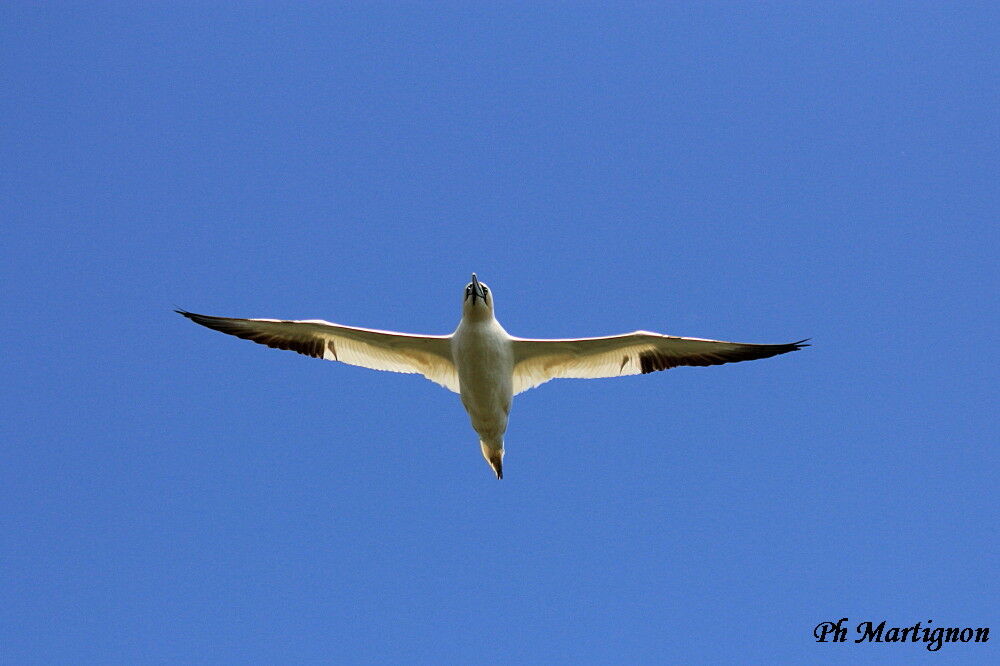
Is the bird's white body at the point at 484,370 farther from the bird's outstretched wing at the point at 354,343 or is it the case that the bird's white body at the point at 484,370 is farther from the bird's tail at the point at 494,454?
the bird's outstretched wing at the point at 354,343

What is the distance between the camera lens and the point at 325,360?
782 inches

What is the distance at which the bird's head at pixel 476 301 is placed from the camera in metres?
18.4

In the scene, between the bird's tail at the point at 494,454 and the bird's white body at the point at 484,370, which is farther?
the bird's tail at the point at 494,454

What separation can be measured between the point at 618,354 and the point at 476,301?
10.6ft

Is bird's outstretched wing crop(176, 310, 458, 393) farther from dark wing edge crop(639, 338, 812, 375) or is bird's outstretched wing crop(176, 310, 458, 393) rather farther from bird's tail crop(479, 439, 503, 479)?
dark wing edge crop(639, 338, 812, 375)

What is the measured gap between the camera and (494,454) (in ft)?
64.4

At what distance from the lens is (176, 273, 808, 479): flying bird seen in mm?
18406

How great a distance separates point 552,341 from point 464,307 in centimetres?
192

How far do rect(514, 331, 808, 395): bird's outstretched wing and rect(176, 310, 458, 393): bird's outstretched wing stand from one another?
1.62 meters

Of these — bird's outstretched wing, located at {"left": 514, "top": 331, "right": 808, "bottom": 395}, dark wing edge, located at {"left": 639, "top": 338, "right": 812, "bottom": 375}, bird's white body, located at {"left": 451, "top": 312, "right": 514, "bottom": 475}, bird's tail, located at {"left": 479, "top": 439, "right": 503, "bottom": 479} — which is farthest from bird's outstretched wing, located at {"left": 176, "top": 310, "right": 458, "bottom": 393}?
dark wing edge, located at {"left": 639, "top": 338, "right": 812, "bottom": 375}

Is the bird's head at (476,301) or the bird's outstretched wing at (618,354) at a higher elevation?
the bird's head at (476,301)

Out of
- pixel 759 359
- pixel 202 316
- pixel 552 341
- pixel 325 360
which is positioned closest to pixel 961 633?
pixel 759 359

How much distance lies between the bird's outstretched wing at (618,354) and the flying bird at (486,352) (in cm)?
2

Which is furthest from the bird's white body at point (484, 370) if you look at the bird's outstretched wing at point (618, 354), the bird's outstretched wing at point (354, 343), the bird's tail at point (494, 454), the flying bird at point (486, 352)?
the bird's outstretched wing at point (354, 343)
